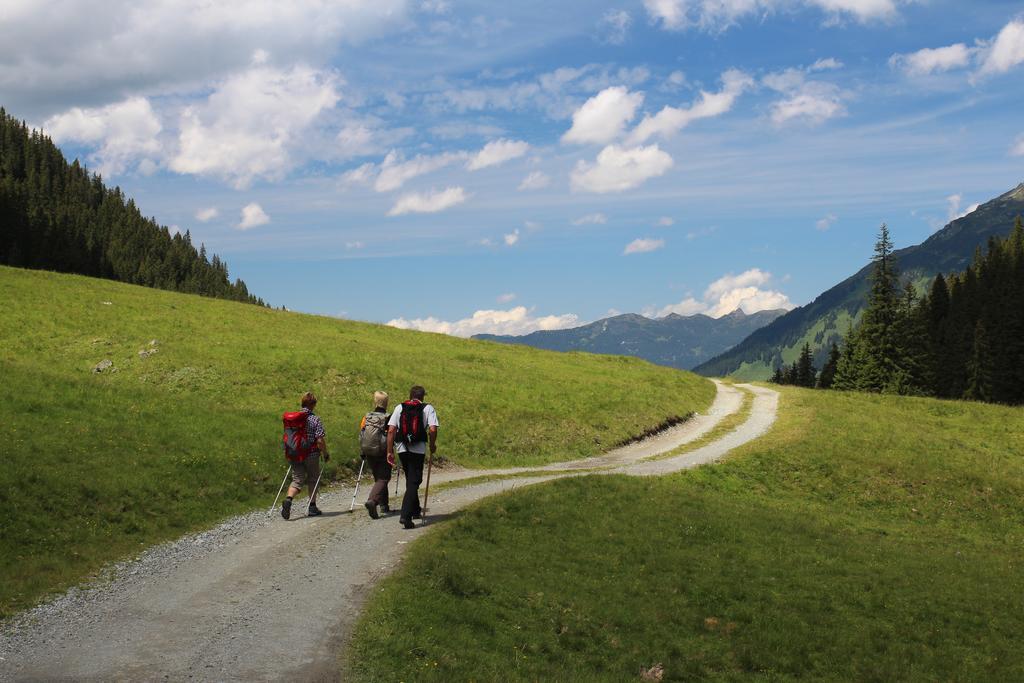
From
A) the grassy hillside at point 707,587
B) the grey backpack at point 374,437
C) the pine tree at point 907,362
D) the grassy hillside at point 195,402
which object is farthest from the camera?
the pine tree at point 907,362

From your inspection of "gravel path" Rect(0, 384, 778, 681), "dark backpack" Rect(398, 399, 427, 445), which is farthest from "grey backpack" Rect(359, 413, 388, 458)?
"gravel path" Rect(0, 384, 778, 681)

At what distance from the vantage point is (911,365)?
72812mm

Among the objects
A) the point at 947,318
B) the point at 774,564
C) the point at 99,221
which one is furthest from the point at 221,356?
the point at 99,221

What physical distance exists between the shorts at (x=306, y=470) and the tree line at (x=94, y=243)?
105445 mm

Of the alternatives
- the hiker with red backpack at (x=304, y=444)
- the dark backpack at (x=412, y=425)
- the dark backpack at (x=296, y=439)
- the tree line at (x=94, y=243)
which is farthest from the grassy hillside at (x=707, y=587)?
the tree line at (x=94, y=243)

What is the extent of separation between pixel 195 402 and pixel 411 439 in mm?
16391

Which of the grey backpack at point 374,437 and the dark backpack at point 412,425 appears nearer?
the dark backpack at point 412,425

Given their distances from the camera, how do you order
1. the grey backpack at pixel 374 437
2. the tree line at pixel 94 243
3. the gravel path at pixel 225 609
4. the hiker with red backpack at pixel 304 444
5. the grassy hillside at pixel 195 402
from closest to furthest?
the gravel path at pixel 225 609 → the grassy hillside at pixel 195 402 → the grey backpack at pixel 374 437 → the hiker with red backpack at pixel 304 444 → the tree line at pixel 94 243

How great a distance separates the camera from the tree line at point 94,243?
350ft

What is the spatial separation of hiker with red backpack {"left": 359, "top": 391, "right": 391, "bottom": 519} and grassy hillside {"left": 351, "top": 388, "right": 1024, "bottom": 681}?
7.46 ft

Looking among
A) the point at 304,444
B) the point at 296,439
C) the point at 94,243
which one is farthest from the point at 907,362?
the point at 94,243

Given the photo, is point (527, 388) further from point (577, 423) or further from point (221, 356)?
point (221, 356)

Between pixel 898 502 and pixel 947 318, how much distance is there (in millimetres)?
85531

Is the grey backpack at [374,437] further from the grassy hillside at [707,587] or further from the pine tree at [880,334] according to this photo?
the pine tree at [880,334]
